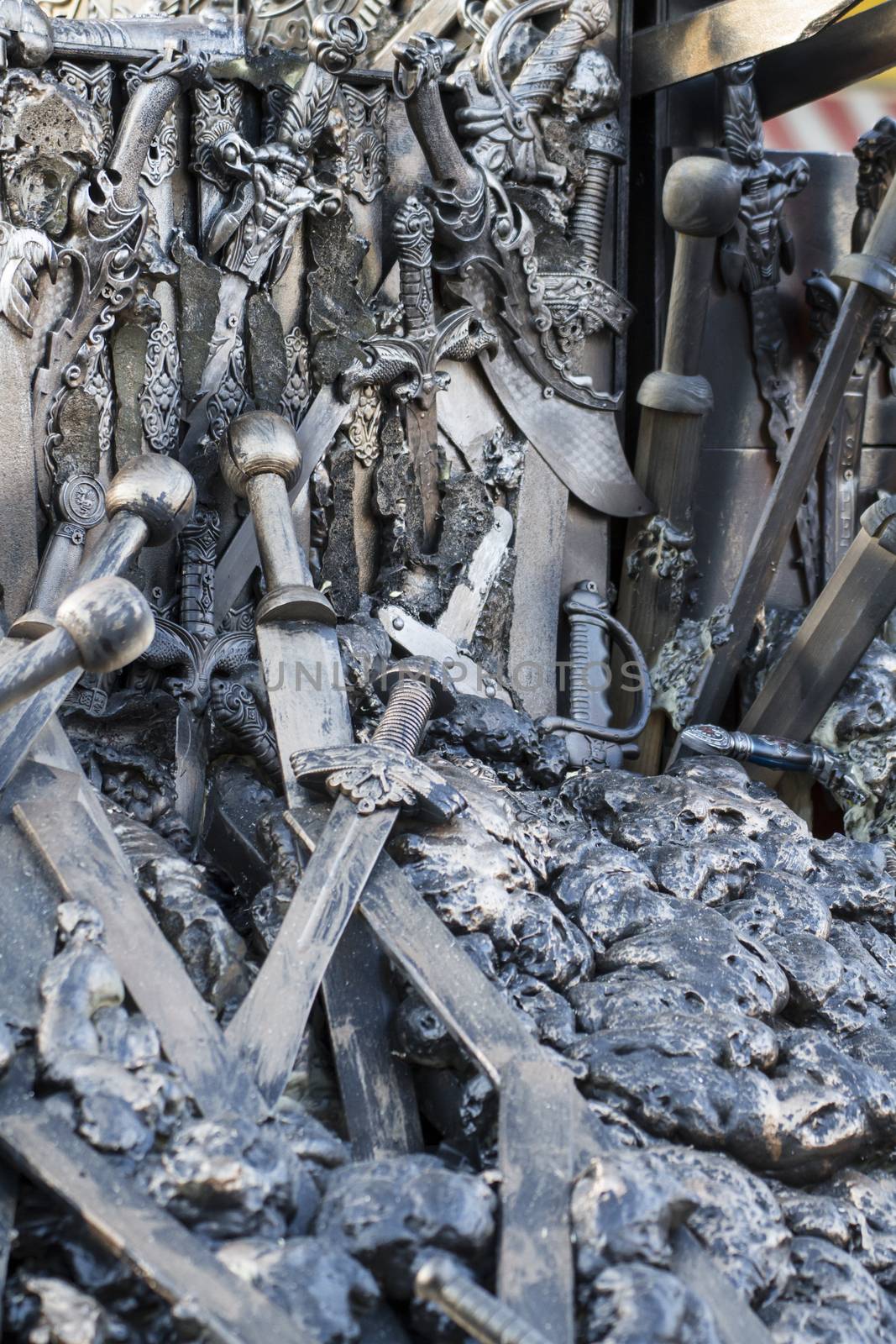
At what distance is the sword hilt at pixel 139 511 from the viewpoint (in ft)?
14.0

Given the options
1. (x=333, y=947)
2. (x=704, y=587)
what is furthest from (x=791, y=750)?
(x=333, y=947)

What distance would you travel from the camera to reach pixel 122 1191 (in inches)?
122

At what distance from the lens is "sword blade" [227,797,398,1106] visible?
141 inches

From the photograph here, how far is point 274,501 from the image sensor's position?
4.84 metres

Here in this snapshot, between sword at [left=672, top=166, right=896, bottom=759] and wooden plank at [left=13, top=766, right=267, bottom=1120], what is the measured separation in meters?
2.55

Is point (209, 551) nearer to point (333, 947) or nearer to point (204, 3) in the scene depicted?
point (333, 947)

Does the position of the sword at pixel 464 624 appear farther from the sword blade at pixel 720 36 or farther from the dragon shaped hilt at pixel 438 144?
the sword blade at pixel 720 36

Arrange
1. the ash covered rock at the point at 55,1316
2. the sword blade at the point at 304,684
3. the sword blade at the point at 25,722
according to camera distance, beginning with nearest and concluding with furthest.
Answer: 1. the ash covered rock at the point at 55,1316
2. the sword blade at the point at 25,722
3. the sword blade at the point at 304,684

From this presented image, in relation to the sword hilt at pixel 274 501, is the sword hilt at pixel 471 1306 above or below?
below

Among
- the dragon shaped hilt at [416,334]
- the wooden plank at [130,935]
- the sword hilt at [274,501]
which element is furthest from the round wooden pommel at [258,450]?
the wooden plank at [130,935]

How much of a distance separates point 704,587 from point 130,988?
128 inches

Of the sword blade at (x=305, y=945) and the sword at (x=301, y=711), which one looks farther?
the sword at (x=301, y=711)

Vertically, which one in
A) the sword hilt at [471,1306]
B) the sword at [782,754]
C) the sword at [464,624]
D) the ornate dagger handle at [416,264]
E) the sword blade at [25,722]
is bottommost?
the sword at [782,754]

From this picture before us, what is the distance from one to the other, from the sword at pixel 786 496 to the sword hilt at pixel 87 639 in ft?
9.16
